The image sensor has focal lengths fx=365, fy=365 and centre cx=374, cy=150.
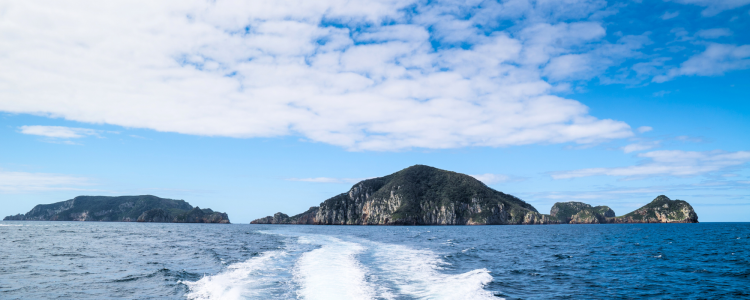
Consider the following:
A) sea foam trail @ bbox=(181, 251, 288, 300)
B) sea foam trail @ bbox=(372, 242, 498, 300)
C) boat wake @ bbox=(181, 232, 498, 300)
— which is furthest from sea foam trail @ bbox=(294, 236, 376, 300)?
sea foam trail @ bbox=(372, 242, 498, 300)

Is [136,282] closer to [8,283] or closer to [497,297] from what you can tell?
[8,283]

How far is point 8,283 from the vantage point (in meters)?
22.2

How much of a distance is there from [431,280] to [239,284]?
497 inches

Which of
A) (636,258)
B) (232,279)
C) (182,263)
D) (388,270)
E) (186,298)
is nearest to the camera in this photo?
(186,298)

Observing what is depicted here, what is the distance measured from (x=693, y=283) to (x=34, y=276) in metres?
44.8

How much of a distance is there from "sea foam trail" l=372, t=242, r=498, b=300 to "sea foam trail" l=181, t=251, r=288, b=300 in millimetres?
7898

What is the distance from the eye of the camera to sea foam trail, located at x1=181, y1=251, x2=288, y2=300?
65.9 feet

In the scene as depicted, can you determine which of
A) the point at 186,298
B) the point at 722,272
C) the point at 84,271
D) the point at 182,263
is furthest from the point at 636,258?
the point at 84,271

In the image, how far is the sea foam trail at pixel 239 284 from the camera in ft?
65.9

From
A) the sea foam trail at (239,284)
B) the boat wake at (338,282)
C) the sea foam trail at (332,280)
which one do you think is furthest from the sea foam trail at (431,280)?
the sea foam trail at (239,284)

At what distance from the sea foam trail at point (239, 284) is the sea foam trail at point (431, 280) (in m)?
7.90

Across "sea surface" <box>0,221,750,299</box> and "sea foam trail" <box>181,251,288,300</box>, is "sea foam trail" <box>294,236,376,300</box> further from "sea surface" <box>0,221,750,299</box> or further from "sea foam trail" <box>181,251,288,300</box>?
"sea foam trail" <box>181,251,288,300</box>

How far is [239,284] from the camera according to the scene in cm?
2280

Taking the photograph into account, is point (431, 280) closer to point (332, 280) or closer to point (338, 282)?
point (338, 282)
